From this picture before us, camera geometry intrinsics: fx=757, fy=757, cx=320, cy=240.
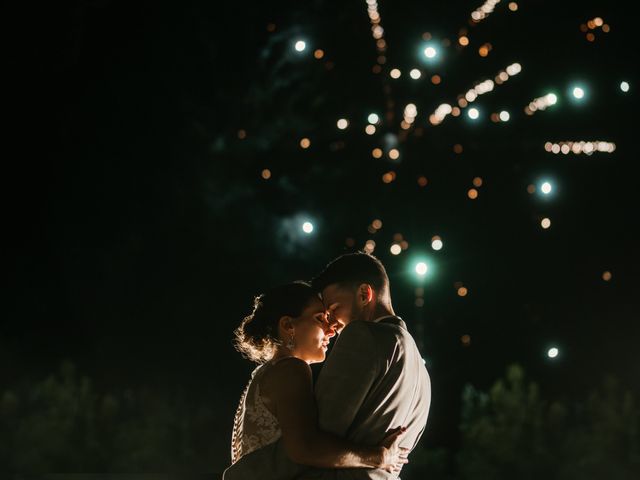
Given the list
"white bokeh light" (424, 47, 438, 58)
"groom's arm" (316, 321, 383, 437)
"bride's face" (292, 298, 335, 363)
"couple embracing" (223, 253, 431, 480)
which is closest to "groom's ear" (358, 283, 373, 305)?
"couple embracing" (223, 253, 431, 480)

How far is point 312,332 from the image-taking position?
2.11m

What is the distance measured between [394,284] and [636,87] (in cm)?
429

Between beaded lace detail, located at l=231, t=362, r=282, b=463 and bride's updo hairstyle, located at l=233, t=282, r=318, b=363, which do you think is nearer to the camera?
beaded lace detail, located at l=231, t=362, r=282, b=463

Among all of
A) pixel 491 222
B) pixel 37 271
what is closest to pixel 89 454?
pixel 37 271

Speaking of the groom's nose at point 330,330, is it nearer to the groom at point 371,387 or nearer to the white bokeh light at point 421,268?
the groom at point 371,387

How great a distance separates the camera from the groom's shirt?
5.87ft

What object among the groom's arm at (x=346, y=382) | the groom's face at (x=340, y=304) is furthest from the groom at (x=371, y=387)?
the groom's face at (x=340, y=304)

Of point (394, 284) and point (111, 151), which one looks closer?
point (394, 284)

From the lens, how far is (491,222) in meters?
11.4

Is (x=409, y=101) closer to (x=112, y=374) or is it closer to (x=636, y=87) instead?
(x=636, y=87)

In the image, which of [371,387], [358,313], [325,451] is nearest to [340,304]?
[358,313]

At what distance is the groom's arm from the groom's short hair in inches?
12.1

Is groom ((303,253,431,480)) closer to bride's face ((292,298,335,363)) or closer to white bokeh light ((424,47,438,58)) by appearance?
bride's face ((292,298,335,363))

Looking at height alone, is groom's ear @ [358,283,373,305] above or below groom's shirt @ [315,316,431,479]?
above
